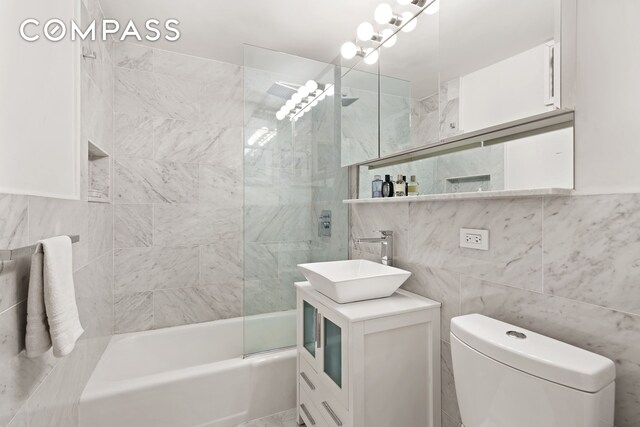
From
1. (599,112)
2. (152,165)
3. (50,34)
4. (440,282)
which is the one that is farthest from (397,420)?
(152,165)

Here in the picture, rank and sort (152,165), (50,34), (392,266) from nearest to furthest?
(50,34), (392,266), (152,165)

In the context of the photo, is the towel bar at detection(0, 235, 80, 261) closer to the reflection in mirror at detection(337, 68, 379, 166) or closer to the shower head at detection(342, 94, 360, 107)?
the reflection in mirror at detection(337, 68, 379, 166)

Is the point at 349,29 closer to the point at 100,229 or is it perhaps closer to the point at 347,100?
the point at 347,100

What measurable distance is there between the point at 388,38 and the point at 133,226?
2265 millimetres

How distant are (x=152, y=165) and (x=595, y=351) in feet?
8.98

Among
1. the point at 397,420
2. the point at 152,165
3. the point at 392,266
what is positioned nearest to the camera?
the point at 397,420

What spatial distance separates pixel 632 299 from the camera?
0.83 m

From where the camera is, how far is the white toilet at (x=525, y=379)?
76 cm

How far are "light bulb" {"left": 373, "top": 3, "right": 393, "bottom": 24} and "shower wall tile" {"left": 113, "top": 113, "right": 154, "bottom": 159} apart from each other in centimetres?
184

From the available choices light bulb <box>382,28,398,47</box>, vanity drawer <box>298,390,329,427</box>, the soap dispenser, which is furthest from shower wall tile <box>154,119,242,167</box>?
vanity drawer <box>298,390,329,427</box>

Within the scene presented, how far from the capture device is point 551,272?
3.33 feet

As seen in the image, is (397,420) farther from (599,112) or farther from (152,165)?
(152,165)

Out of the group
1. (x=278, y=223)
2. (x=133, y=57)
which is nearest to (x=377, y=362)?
(x=278, y=223)

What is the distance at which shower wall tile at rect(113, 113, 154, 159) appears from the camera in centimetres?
224
